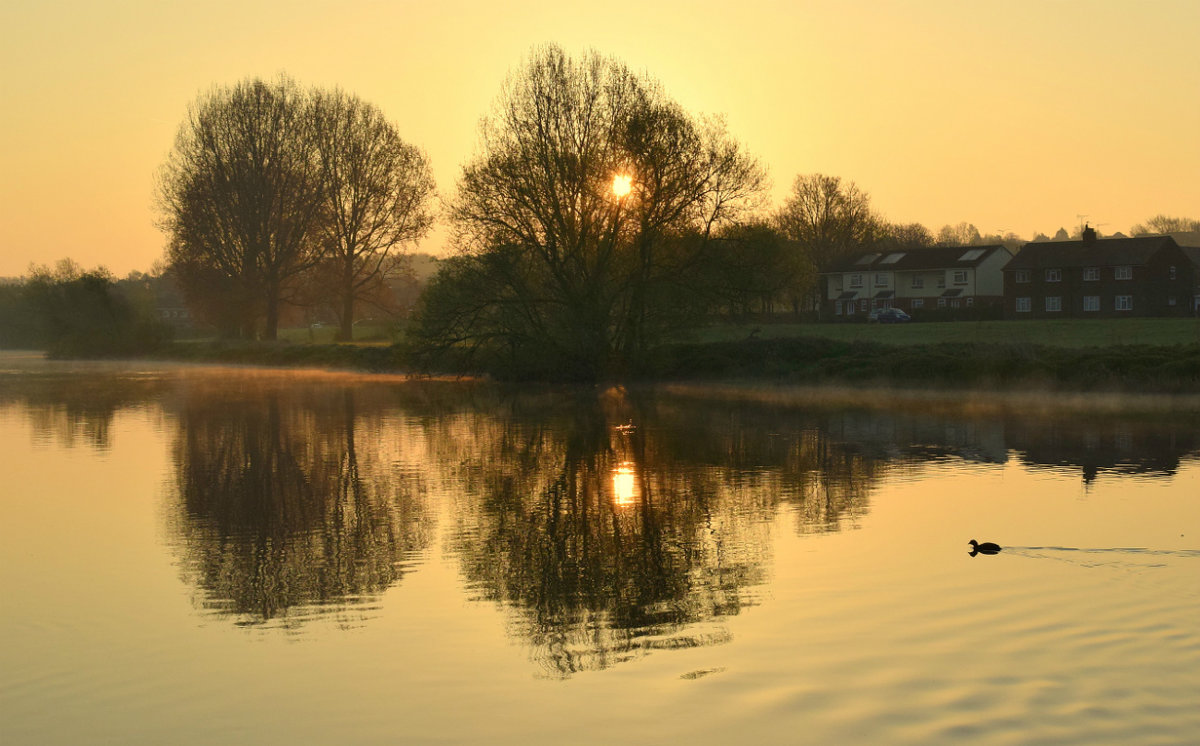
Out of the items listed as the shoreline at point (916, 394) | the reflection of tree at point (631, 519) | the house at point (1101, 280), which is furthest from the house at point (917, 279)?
the reflection of tree at point (631, 519)

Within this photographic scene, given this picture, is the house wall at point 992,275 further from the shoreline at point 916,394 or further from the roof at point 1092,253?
the shoreline at point 916,394

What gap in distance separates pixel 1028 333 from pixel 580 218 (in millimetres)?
25888

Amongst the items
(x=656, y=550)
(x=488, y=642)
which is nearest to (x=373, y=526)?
(x=656, y=550)

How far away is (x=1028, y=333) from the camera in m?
63.3

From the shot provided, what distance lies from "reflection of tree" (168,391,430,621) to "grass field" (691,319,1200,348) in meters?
28.1

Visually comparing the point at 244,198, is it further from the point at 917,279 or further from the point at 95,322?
the point at 917,279

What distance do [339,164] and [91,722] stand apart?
75712 mm

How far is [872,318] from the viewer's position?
10431cm

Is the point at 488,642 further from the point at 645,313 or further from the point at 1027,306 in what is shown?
the point at 1027,306

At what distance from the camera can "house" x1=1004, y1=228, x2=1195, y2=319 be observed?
98.8 metres

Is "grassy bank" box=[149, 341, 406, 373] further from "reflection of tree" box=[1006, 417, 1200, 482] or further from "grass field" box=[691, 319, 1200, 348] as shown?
"reflection of tree" box=[1006, 417, 1200, 482]

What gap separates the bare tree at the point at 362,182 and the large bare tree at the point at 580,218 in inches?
1256

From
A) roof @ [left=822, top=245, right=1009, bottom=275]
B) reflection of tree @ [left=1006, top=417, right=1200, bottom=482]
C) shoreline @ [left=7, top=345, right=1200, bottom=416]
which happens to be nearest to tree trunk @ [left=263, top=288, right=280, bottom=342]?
shoreline @ [left=7, top=345, right=1200, bottom=416]

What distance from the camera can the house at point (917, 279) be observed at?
388 feet
